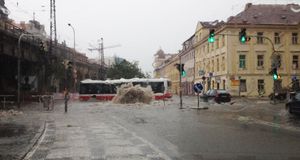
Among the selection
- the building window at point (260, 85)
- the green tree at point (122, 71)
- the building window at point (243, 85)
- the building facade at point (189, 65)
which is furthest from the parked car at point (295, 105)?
the green tree at point (122, 71)

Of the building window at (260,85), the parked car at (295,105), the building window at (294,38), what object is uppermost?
the building window at (294,38)

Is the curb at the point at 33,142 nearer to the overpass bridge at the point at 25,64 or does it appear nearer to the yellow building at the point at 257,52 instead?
the overpass bridge at the point at 25,64

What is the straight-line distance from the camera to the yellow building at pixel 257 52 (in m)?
72.8

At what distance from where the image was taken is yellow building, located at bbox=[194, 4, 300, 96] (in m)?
72.8

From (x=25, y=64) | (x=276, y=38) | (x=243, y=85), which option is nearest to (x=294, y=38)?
(x=276, y=38)

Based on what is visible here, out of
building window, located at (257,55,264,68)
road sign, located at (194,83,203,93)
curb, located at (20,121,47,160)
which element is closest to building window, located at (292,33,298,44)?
building window, located at (257,55,264,68)

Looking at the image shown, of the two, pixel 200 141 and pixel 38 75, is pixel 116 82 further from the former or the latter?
pixel 200 141

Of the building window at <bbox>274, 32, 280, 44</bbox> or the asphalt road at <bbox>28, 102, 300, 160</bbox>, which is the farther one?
the building window at <bbox>274, 32, 280, 44</bbox>

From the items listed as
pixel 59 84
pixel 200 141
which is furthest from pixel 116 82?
pixel 200 141

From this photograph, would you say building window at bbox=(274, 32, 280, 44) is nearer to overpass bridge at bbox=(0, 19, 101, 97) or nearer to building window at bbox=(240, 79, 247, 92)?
building window at bbox=(240, 79, 247, 92)

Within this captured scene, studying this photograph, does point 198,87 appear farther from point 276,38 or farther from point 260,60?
point 276,38

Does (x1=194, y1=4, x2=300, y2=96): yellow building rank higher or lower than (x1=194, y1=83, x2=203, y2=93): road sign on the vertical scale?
higher

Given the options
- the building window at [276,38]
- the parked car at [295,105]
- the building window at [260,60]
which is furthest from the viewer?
the building window at [276,38]

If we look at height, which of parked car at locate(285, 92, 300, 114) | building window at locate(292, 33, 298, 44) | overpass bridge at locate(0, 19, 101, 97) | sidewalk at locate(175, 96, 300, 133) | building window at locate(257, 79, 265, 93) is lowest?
sidewalk at locate(175, 96, 300, 133)
